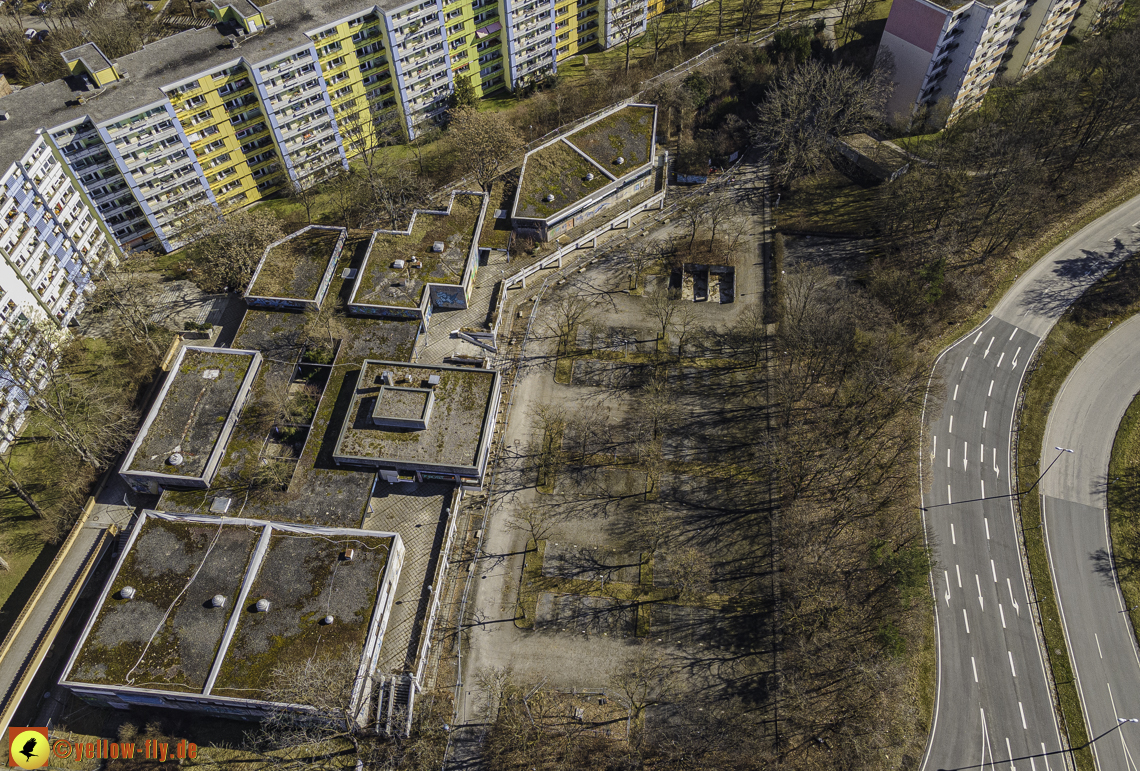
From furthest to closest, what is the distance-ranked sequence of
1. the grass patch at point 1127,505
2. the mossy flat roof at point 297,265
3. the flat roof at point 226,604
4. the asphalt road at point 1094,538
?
the mossy flat roof at point 297,265 < the grass patch at point 1127,505 < the asphalt road at point 1094,538 < the flat roof at point 226,604

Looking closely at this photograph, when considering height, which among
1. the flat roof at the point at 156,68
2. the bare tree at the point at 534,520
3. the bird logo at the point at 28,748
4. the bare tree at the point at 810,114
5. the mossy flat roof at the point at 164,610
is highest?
the bare tree at the point at 810,114

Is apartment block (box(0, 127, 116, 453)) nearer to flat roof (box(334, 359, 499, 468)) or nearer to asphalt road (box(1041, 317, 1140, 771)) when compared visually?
flat roof (box(334, 359, 499, 468))

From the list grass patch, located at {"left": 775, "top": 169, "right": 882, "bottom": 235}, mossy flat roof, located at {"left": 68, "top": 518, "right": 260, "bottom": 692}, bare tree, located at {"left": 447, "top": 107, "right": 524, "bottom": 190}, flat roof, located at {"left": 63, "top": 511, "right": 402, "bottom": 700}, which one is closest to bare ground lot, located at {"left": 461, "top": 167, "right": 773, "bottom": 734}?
flat roof, located at {"left": 63, "top": 511, "right": 402, "bottom": 700}

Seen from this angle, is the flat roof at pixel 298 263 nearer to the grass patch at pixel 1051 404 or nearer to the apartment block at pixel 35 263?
the apartment block at pixel 35 263

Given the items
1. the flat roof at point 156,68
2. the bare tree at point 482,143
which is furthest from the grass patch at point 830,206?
the flat roof at point 156,68

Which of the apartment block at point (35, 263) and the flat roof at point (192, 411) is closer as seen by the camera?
the flat roof at point (192, 411)

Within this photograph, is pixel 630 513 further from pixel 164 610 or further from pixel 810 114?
pixel 810 114

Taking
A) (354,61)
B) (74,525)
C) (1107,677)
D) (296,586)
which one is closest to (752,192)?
(354,61)
